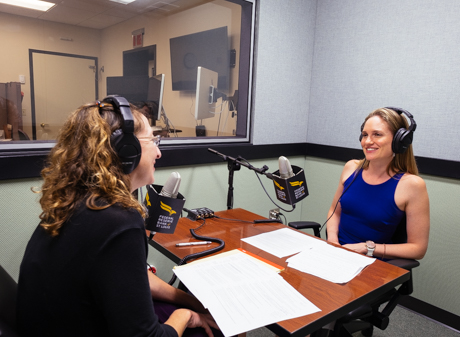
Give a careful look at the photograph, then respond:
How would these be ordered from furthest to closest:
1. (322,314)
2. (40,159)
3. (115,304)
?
(40,159), (322,314), (115,304)

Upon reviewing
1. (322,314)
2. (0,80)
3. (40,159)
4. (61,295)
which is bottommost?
(322,314)

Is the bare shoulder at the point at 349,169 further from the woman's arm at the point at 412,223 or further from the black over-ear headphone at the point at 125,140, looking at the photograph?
the black over-ear headphone at the point at 125,140

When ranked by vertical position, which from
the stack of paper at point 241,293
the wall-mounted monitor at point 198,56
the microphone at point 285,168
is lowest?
the stack of paper at point 241,293

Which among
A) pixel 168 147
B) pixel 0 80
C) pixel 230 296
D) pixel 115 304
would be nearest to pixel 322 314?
pixel 230 296

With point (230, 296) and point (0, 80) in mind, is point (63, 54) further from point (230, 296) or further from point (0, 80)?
point (230, 296)

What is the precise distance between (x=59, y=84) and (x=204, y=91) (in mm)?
1137

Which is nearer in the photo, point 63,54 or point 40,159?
point 40,159

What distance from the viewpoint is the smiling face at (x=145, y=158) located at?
926mm

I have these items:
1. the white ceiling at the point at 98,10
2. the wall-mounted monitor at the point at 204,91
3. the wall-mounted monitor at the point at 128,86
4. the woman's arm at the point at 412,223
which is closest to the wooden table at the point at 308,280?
the woman's arm at the point at 412,223

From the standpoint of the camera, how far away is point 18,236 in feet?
5.27

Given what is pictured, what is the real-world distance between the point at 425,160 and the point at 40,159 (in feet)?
7.12

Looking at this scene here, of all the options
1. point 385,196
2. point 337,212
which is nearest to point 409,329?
point 337,212

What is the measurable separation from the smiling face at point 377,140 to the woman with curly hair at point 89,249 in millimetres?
1183

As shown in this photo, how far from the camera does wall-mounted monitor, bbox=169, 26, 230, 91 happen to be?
9.02 feet
